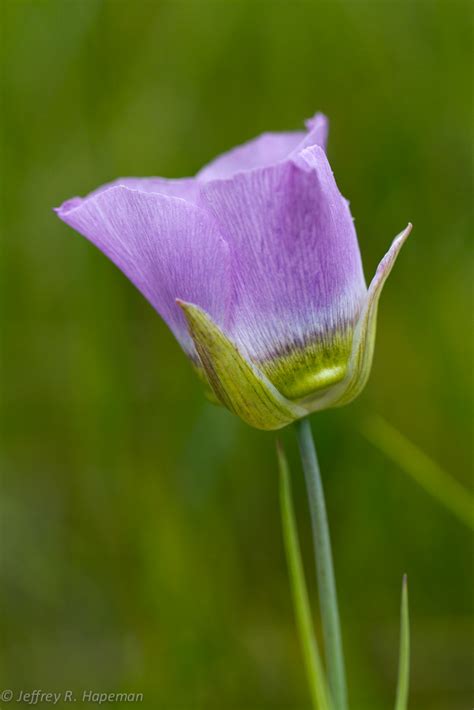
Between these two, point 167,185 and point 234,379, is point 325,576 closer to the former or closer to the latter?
point 234,379

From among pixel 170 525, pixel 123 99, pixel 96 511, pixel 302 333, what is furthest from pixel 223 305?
pixel 123 99

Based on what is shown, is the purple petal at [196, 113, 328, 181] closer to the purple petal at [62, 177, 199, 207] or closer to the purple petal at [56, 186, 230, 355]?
→ the purple petal at [62, 177, 199, 207]

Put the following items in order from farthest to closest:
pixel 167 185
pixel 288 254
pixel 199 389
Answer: pixel 199 389, pixel 167 185, pixel 288 254

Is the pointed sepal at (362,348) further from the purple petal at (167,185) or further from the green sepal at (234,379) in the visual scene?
the purple petal at (167,185)

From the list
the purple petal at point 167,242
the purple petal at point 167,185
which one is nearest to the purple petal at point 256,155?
the purple petal at point 167,185

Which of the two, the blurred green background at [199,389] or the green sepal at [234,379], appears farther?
the blurred green background at [199,389]

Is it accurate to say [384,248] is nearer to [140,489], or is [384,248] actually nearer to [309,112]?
[309,112]

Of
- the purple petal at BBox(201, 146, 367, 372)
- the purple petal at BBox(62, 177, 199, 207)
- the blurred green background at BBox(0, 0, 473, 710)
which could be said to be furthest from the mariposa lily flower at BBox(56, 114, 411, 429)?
the blurred green background at BBox(0, 0, 473, 710)

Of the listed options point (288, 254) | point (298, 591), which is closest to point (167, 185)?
point (288, 254)
